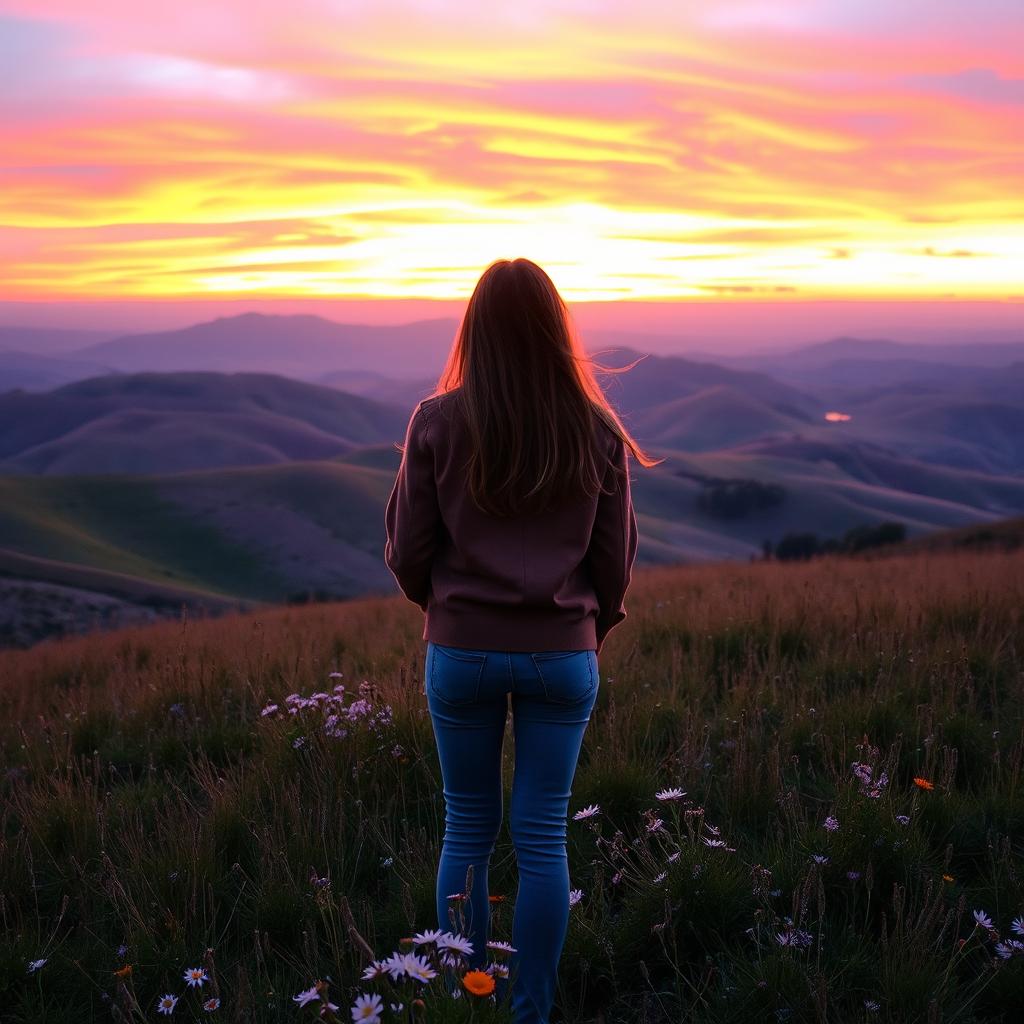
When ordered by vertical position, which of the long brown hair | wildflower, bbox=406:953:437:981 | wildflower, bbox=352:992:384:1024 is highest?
the long brown hair

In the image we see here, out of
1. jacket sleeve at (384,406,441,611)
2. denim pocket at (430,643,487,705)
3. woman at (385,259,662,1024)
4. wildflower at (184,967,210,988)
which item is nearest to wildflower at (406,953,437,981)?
woman at (385,259,662,1024)

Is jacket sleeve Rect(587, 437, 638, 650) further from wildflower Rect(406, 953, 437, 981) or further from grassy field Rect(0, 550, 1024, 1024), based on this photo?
wildflower Rect(406, 953, 437, 981)

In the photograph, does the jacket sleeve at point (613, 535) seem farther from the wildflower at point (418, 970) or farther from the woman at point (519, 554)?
the wildflower at point (418, 970)

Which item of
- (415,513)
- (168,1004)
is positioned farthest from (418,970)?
(415,513)

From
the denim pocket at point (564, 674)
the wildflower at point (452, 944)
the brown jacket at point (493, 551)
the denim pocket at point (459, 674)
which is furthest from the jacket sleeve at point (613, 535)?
the wildflower at point (452, 944)

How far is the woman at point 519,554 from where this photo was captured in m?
2.54

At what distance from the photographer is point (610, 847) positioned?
11.4 ft

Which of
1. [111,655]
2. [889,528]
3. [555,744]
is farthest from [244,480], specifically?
[555,744]

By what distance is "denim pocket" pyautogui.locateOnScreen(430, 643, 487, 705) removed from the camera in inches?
100

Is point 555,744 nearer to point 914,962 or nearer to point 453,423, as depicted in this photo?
point 453,423

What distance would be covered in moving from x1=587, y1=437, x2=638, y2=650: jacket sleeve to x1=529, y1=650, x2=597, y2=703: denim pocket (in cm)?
21

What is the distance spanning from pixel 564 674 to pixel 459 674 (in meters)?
0.28

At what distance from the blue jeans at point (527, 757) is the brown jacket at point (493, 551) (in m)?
0.06

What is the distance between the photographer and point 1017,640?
5809mm
